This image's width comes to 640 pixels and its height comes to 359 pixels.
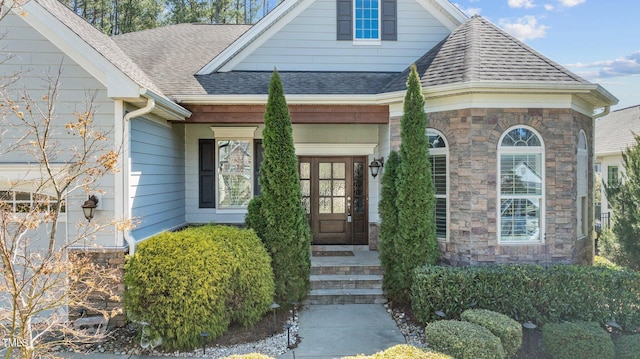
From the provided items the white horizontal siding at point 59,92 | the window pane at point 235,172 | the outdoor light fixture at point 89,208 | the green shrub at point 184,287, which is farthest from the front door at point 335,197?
the outdoor light fixture at point 89,208

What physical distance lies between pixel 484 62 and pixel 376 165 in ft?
9.69

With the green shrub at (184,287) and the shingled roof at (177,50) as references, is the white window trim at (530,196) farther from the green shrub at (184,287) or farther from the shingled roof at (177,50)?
the shingled roof at (177,50)

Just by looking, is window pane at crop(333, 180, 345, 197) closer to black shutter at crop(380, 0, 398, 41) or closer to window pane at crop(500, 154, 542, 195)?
black shutter at crop(380, 0, 398, 41)

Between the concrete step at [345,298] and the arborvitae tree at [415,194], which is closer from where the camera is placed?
the arborvitae tree at [415,194]

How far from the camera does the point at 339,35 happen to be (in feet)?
29.6

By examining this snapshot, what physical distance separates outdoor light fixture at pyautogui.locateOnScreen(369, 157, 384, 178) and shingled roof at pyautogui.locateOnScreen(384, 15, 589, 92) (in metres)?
1.60

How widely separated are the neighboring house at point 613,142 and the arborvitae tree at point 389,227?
10946 mm

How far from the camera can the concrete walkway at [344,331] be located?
5.21 meters

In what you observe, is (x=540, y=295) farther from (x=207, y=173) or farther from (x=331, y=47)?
(x=207, y=173)

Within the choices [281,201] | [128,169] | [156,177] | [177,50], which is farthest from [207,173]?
[177,50]

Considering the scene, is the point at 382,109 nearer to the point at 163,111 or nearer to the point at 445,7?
the point at 445,7

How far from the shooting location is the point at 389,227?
22.2 ft

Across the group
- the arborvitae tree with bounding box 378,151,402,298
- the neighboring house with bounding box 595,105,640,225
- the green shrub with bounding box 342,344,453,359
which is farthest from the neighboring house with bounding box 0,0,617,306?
the neighboring house with bounding box 595,105,640,225

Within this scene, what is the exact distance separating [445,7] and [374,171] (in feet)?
13.5
